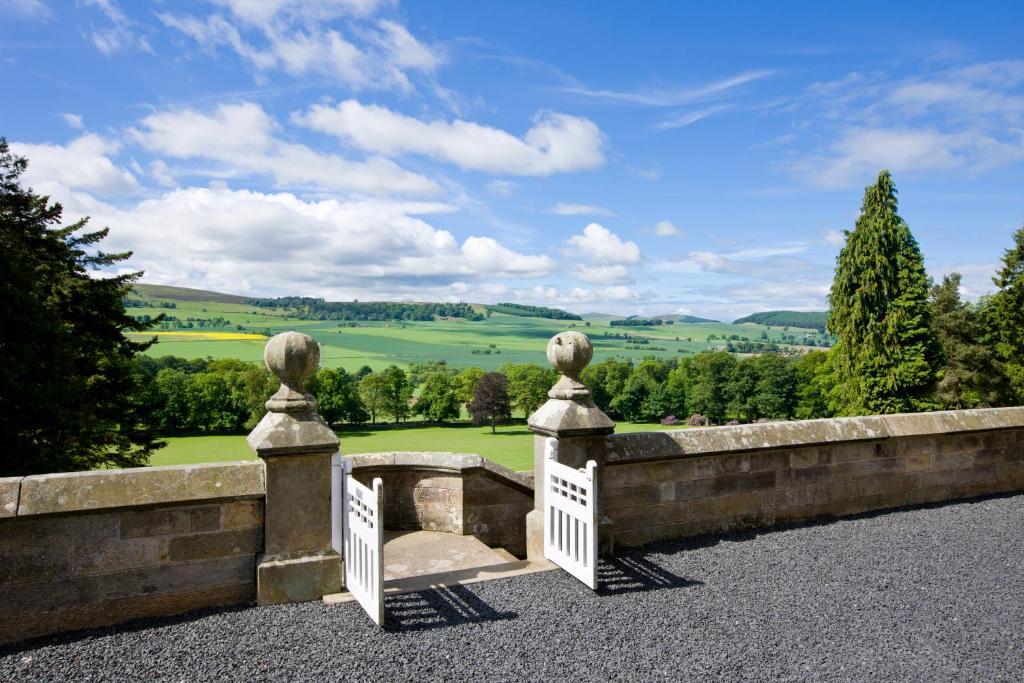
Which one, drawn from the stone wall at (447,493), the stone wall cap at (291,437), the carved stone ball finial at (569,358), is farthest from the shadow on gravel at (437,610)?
the stone wall at (447,493)

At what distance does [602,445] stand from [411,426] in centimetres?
6908

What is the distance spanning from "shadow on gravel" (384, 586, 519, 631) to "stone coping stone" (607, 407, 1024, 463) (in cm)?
174

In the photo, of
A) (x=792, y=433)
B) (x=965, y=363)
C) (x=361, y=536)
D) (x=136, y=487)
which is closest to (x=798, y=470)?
(x=792, y=433)

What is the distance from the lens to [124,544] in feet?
13.6

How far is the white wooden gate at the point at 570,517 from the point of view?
4.63 metres

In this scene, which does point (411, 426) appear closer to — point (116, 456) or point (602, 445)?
point (116, 456)

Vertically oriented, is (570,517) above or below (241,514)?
below

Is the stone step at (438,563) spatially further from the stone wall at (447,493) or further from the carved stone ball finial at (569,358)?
the carved stone ball finial at (569,358)

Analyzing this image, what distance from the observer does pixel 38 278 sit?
18922mm

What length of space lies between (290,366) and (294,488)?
2.90 feet

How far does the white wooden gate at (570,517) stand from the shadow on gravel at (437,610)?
75cm

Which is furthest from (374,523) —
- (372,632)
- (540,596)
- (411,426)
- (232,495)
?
(411,426)

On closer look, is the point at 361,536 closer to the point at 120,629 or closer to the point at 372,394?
the point at 120,629

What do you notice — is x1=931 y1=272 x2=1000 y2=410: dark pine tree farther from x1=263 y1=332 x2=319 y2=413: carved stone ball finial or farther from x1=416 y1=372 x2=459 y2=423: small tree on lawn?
x1=416 y1=372 x2=459 y2=423: small tree on lawn
